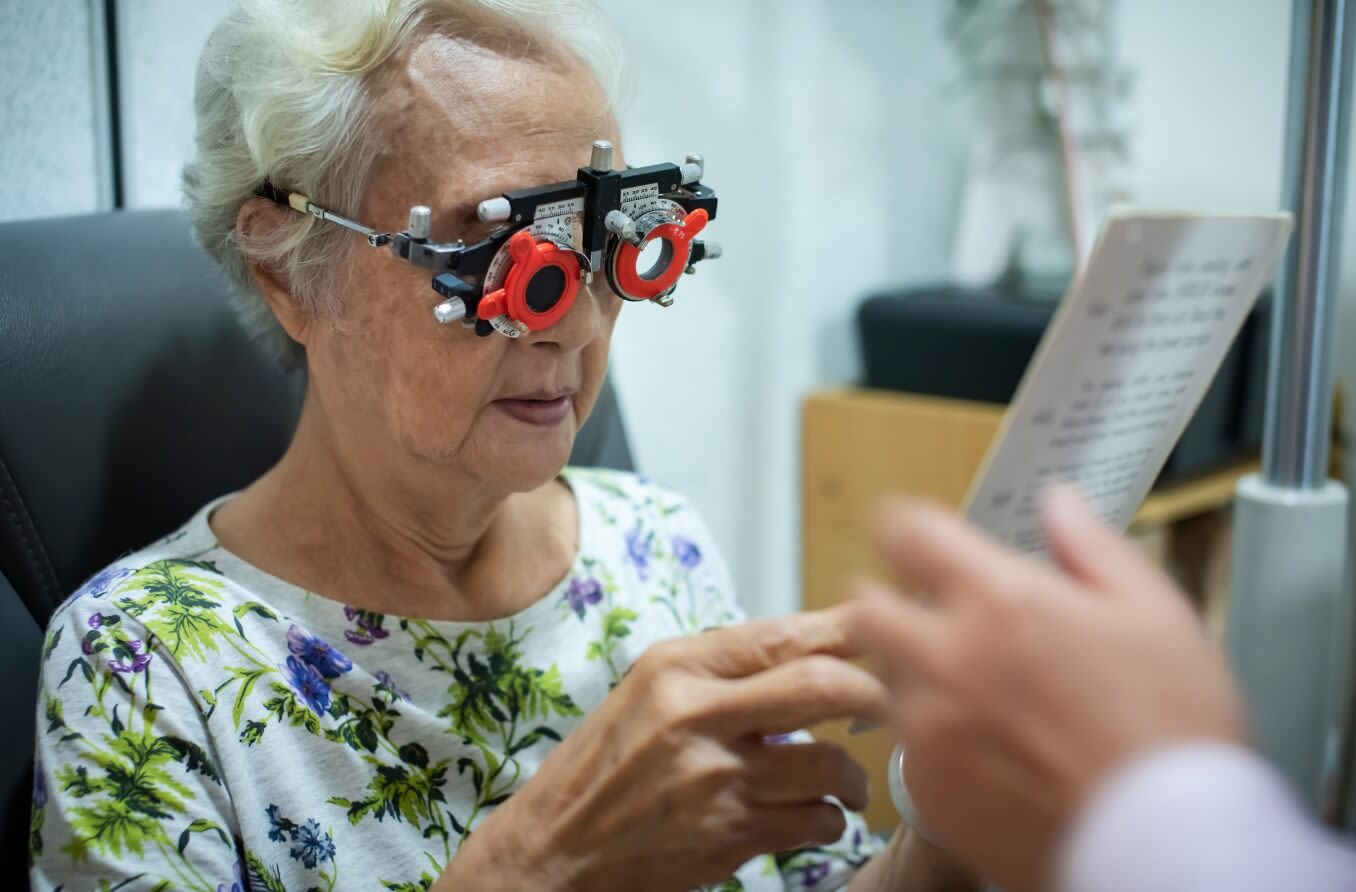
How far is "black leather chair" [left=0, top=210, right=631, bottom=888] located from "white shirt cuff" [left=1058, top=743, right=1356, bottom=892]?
843mm

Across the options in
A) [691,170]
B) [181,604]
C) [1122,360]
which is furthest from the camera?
[691,170]

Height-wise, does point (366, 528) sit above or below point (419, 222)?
below

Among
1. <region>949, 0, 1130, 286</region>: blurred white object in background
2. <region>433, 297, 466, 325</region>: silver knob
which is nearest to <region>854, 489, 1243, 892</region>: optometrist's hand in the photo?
<region>433, 297, 466, 325</region>: silver knob

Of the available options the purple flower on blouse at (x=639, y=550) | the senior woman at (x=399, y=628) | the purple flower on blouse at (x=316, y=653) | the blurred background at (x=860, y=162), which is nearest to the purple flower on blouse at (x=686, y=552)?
the purple flower on blouse at (x=639, y=550)

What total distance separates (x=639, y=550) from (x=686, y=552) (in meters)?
0.07

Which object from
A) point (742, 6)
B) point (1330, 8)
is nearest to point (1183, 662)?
point (1330, 8)

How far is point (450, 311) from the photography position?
86 centimetres

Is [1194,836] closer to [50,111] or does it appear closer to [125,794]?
[125,794]

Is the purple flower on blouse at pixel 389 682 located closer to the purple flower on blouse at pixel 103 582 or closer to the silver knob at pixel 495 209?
the purple flower on blouse at pixel 103 582

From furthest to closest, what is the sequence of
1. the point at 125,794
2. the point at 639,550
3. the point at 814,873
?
the point at 639,550 < the point at 814,873 < the point at 125,794

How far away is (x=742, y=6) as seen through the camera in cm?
201

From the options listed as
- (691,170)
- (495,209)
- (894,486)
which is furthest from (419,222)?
(894,486)

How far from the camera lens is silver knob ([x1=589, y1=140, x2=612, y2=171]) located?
0.91 metres

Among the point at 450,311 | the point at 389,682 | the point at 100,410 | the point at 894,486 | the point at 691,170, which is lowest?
the point at 894,486
